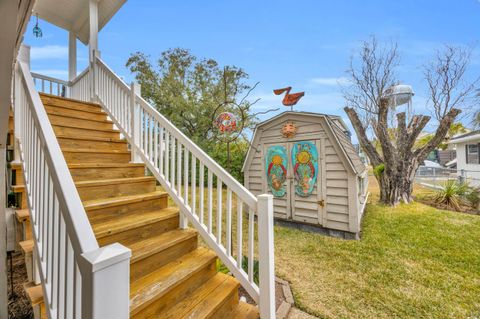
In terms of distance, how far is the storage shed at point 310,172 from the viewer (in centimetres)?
410

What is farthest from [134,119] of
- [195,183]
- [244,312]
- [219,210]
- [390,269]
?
[390,269]

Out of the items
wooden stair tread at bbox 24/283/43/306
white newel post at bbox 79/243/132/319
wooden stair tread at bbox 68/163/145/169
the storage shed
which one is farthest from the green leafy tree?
white newel post at bbox 79/243/132/319

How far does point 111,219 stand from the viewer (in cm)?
201

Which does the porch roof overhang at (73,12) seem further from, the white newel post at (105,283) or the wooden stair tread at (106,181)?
the white newel post at (105,283)

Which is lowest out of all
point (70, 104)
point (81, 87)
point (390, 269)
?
point (390, 269)

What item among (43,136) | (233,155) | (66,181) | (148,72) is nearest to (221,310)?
(66,181)

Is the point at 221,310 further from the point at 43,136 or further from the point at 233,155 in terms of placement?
the point at 233,155

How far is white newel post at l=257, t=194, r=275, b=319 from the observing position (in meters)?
1.67

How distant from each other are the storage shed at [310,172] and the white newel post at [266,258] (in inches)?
100

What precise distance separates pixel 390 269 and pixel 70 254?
3677 millimetres

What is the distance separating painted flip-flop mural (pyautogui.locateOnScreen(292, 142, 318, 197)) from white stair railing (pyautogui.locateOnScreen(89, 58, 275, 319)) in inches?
64.0

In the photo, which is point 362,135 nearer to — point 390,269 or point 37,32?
point 390,269

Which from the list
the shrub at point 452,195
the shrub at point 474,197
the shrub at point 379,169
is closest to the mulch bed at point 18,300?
the shrub at point 379,169

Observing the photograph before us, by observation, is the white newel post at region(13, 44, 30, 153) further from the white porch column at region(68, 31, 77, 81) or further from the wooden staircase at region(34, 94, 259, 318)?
the white porch column at region(68, 31, 77, 81)
